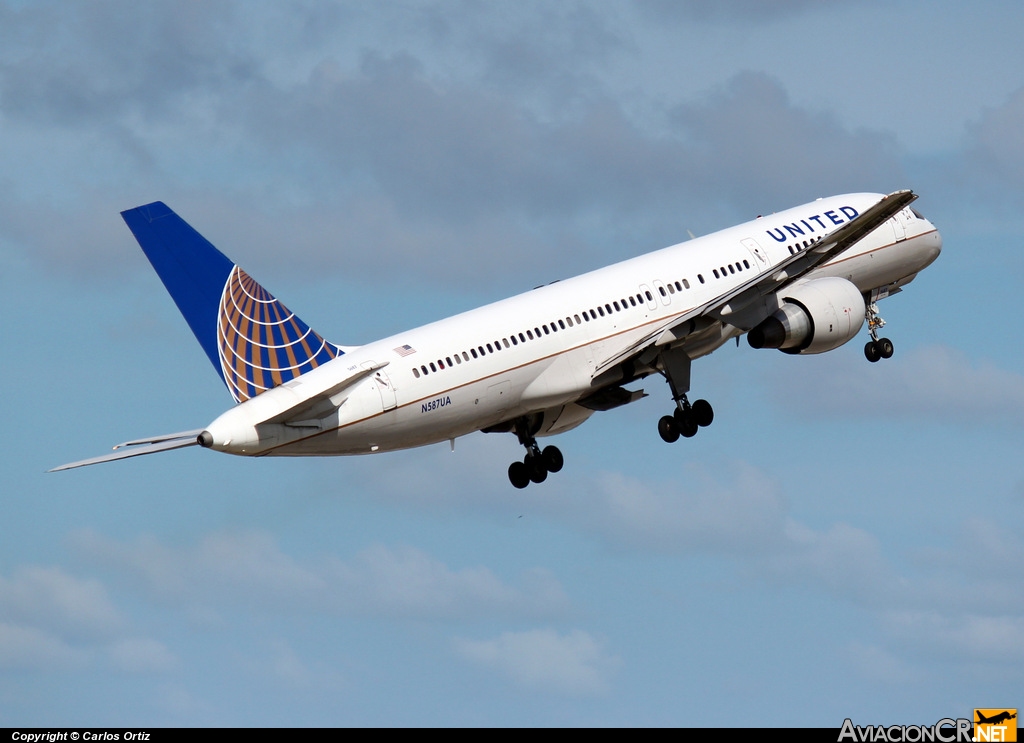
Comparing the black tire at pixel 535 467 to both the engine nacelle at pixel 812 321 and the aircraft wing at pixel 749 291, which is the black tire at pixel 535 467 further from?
the engine nacelle at pixel 812 321

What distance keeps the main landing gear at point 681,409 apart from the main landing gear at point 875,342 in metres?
9.45

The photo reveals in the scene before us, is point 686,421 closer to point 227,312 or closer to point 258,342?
point 258,342

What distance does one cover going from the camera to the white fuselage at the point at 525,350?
47844mm

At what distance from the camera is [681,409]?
54438mm

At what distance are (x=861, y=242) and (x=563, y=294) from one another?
1209 centimetres

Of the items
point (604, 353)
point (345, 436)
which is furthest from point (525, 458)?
point (345, 436)

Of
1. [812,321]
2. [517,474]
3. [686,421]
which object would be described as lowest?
[686,421]

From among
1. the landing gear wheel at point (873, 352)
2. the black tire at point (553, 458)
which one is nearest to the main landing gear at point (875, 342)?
the landing gear wheel at point (873, 352)

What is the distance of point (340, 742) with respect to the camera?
38500 mm

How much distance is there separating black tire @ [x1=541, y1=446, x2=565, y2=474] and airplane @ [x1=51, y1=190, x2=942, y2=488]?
0.05m

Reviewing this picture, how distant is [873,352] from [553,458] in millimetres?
12206

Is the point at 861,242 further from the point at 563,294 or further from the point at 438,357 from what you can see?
the point at 438,357

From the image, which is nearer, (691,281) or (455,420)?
(455,420)

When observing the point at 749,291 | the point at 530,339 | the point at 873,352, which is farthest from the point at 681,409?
the point at 873,352
